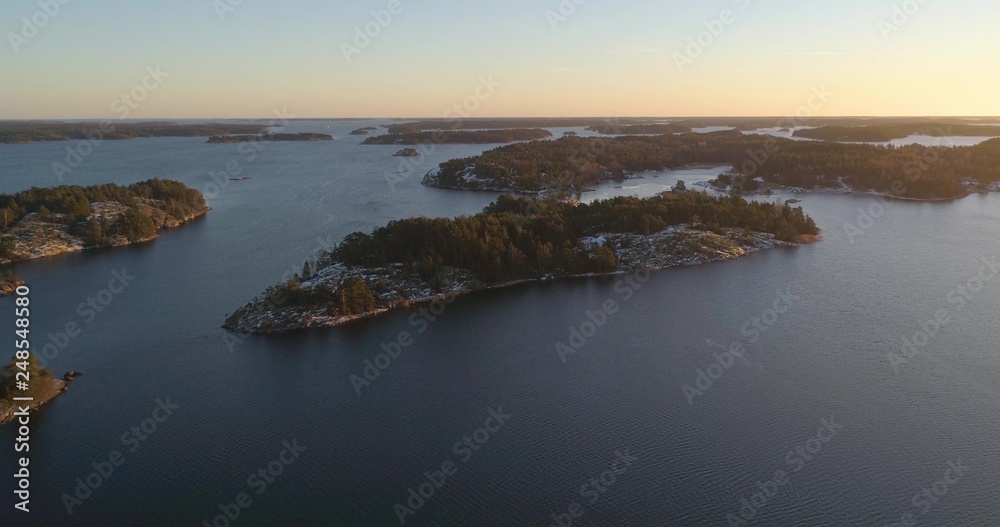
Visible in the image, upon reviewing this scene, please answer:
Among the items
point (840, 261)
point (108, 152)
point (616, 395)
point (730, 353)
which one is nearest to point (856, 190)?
point (840, 261)

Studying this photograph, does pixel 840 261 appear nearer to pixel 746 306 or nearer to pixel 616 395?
pixel 746 306

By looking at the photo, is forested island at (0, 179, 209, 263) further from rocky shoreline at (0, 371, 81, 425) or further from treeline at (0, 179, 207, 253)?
rocky shoreline at (0, 371, 81, 425)

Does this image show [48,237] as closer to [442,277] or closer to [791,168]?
[442,277]

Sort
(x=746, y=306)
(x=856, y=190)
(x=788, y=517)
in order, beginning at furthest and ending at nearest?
(x=856, y=190)
(x=746, y=306)
(x=788, y=517)

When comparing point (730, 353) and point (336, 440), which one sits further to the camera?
point (730, 353)

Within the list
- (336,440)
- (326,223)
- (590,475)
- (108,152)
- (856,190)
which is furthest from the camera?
(108,152)

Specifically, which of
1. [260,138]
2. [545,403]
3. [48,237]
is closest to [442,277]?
[545,403]
